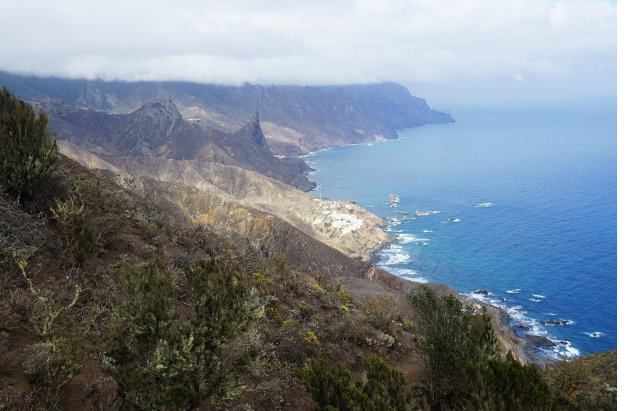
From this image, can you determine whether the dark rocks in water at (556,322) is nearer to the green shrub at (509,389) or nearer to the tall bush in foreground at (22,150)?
the green shrub at (509,389)

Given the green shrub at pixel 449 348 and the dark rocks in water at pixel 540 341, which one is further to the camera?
the dark rocks in water at pixel 540 341

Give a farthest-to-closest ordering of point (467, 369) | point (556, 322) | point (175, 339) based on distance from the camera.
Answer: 1. point (556, 322)
2. point (467, 369)
3. point (175, 339)

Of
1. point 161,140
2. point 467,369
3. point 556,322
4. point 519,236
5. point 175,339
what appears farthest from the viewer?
point 161,140

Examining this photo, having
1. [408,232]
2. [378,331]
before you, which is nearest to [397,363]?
[378,331]

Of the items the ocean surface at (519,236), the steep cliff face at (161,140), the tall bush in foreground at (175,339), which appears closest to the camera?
the tall bush in foreground at (175,339)

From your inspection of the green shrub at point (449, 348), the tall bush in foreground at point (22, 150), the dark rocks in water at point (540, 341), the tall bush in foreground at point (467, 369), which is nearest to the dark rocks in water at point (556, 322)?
the dark rocks in water at point (540, 341)

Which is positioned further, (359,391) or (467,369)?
(467,369)

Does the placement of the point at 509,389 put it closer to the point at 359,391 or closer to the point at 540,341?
the point at 359,391

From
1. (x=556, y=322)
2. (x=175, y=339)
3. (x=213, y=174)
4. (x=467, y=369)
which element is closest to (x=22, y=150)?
(x=175, y=339)
